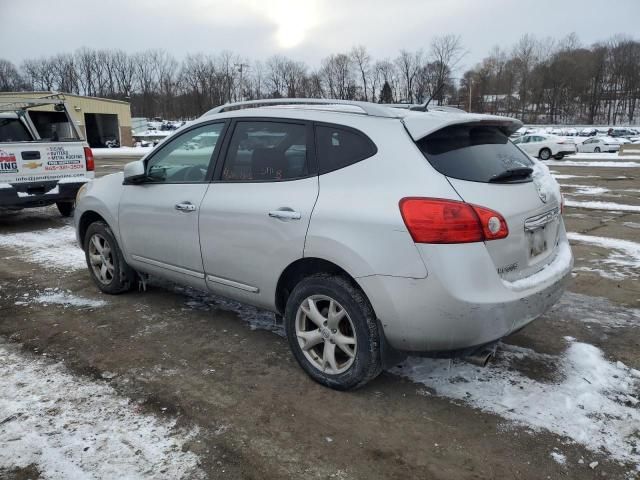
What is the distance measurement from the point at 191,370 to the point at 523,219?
2.34 m

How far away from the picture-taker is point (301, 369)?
339 centimetres

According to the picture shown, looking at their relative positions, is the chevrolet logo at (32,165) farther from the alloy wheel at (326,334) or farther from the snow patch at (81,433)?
the alloy wheel at (326,334)

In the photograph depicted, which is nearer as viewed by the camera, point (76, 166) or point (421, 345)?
point (421, 345)

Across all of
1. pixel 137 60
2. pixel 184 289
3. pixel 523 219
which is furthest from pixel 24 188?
pixel 137 60

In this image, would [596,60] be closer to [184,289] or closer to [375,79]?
[375,79]

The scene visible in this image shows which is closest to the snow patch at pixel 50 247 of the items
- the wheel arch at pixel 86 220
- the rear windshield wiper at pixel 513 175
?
the wheel arch at pixel 86 220

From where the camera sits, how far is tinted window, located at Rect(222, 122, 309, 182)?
325 cm

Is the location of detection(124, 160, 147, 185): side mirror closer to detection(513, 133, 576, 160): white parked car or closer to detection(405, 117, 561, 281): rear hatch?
detection(405, 117, 561, 281): rear hatch

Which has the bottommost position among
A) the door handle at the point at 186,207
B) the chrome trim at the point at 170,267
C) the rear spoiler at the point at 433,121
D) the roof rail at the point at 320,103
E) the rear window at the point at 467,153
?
the chrome trim at the point at 170,267

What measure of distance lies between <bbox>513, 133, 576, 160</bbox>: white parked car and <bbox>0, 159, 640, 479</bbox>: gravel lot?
26175 mm

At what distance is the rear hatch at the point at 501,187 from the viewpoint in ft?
8.87

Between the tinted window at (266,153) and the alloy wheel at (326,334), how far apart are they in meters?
0.84

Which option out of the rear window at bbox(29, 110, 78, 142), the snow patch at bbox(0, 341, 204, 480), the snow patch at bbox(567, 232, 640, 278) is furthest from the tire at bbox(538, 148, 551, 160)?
the snow patch at bbox(0, 341, 204, 480)

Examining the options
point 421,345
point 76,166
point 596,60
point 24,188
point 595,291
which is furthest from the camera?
point 596,60
